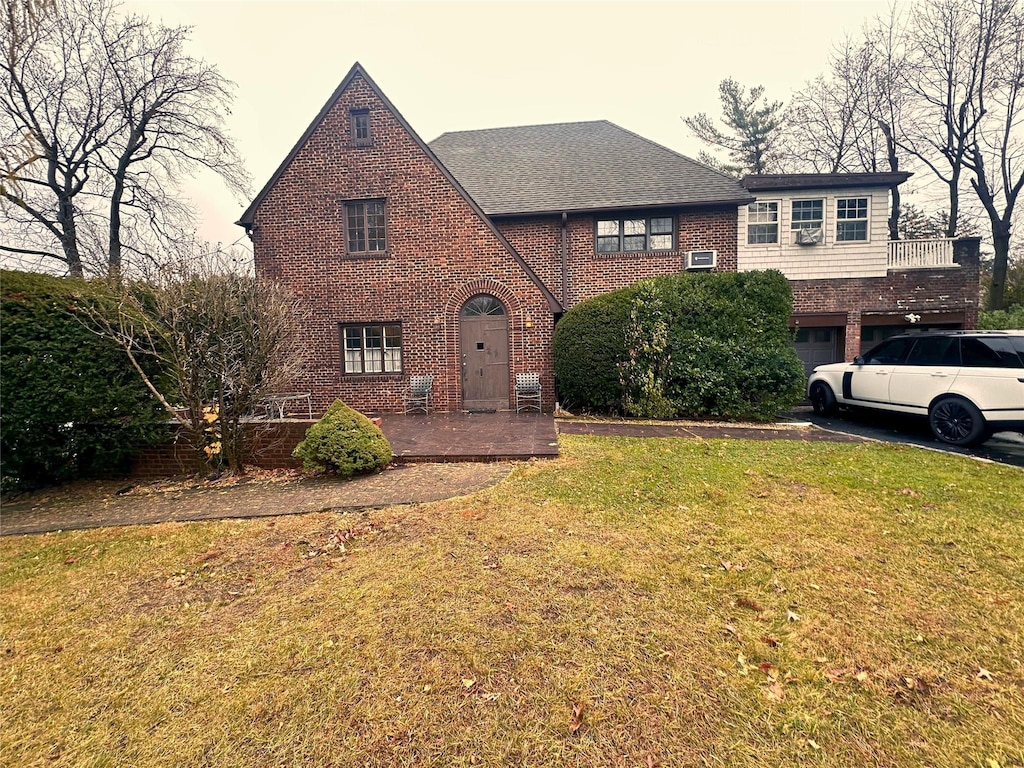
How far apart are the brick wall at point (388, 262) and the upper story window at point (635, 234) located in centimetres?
345

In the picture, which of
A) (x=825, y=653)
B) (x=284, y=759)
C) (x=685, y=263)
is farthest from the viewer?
(x=685, y=263)

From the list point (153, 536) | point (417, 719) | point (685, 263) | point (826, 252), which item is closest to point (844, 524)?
point (417, 719)

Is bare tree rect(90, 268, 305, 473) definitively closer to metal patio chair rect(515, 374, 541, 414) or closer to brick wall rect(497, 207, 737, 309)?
metal patio chair rect(515, 374, 541, 414)

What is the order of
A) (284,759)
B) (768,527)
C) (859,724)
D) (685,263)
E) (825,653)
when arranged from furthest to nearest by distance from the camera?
(685,263)
(768,527)
(825,653)
(859,724)
(284,759)

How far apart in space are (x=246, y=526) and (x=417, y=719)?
3.35m

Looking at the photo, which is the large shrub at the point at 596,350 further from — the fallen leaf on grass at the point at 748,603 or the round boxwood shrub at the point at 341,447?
the fallen leaf on grass at the point at 748,603

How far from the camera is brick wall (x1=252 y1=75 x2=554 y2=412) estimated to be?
11.8 m

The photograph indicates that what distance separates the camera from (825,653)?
2.50 m

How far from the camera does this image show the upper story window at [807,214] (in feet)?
46.1

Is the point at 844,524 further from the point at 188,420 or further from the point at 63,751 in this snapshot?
the point at 188,420

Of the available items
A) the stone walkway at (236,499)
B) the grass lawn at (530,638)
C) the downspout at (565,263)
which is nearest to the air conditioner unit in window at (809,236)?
the downspout at (565,263)

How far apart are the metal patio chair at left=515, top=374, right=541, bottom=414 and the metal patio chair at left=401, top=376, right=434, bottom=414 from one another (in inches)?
94.1

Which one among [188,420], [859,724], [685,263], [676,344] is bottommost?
[859,724]

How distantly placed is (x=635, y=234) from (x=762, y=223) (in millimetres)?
4265
